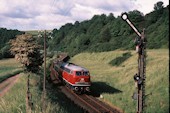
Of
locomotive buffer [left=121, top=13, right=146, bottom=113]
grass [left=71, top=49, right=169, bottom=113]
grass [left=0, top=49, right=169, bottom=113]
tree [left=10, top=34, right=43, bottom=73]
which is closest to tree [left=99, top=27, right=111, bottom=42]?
grass [left=71, top=49, right=169, bottom=113]

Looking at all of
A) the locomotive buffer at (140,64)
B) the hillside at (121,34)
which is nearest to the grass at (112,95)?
the locomotive buffer at (140,64)

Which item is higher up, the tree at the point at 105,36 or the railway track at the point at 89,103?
the tree at the point at 105,36

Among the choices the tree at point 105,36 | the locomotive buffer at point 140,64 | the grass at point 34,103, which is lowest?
the grass at point 34,103

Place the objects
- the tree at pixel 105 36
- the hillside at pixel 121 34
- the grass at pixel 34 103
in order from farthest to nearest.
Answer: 1. the tree at pixel 105 36
2. the hillside at pixel 121 34
3. the grass at pixel 34 103

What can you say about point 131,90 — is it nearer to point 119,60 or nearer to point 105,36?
point 119,60

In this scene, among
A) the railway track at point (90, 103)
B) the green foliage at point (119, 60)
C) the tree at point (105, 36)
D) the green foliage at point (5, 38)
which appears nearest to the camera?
the railway track at point (90, 103)

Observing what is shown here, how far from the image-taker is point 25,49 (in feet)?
93.7

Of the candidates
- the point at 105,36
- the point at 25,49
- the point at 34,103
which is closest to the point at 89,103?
the point at 25,49

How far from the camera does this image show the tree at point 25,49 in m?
28.3

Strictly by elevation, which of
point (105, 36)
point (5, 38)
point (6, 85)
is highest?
point (105, 36)

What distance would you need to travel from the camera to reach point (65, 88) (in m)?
41.0

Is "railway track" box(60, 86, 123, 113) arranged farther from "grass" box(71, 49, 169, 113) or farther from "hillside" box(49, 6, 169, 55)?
"hillside" box(49, 6, 169, 55)

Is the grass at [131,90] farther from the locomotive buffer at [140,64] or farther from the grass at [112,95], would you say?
the locomotive buffer at [140,64]

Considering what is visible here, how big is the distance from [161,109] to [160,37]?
5635 cm
